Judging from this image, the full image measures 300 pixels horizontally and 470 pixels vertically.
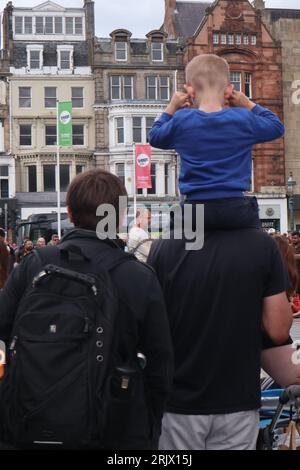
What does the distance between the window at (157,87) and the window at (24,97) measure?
737 centimetres

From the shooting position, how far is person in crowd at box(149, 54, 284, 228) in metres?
3.02

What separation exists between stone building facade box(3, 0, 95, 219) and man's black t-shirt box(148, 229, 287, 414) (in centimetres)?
4132

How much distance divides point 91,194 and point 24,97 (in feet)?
145

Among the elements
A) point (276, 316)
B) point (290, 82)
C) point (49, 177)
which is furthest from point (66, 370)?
point (290, 82)

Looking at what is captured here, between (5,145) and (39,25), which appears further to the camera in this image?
(39,25)

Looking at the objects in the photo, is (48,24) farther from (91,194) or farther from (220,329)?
(220,329)

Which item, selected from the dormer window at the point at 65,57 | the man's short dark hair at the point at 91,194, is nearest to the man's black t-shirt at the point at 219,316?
the man's short dark hair at the point at 91,194

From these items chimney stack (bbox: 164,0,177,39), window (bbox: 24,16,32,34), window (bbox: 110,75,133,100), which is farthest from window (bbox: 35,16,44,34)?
chimney stack (bbox: 164,0,177,39)

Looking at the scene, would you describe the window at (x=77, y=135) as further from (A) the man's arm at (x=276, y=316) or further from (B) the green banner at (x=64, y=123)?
(A) the man's arm at (x=276, y=316)

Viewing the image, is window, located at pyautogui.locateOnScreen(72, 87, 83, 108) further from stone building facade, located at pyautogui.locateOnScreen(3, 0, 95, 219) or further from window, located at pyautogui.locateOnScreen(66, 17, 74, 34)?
window, located at pyautogui.locateOnScreen(66, 17, 74, 34)

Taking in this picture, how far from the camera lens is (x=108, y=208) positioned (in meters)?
2.91

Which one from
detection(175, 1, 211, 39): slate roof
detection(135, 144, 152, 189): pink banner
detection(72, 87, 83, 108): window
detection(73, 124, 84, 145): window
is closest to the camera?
detection(135, 144, 152, 189): pink banner

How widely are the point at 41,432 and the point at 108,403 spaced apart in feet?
0.80

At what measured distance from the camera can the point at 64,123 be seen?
3253cm
